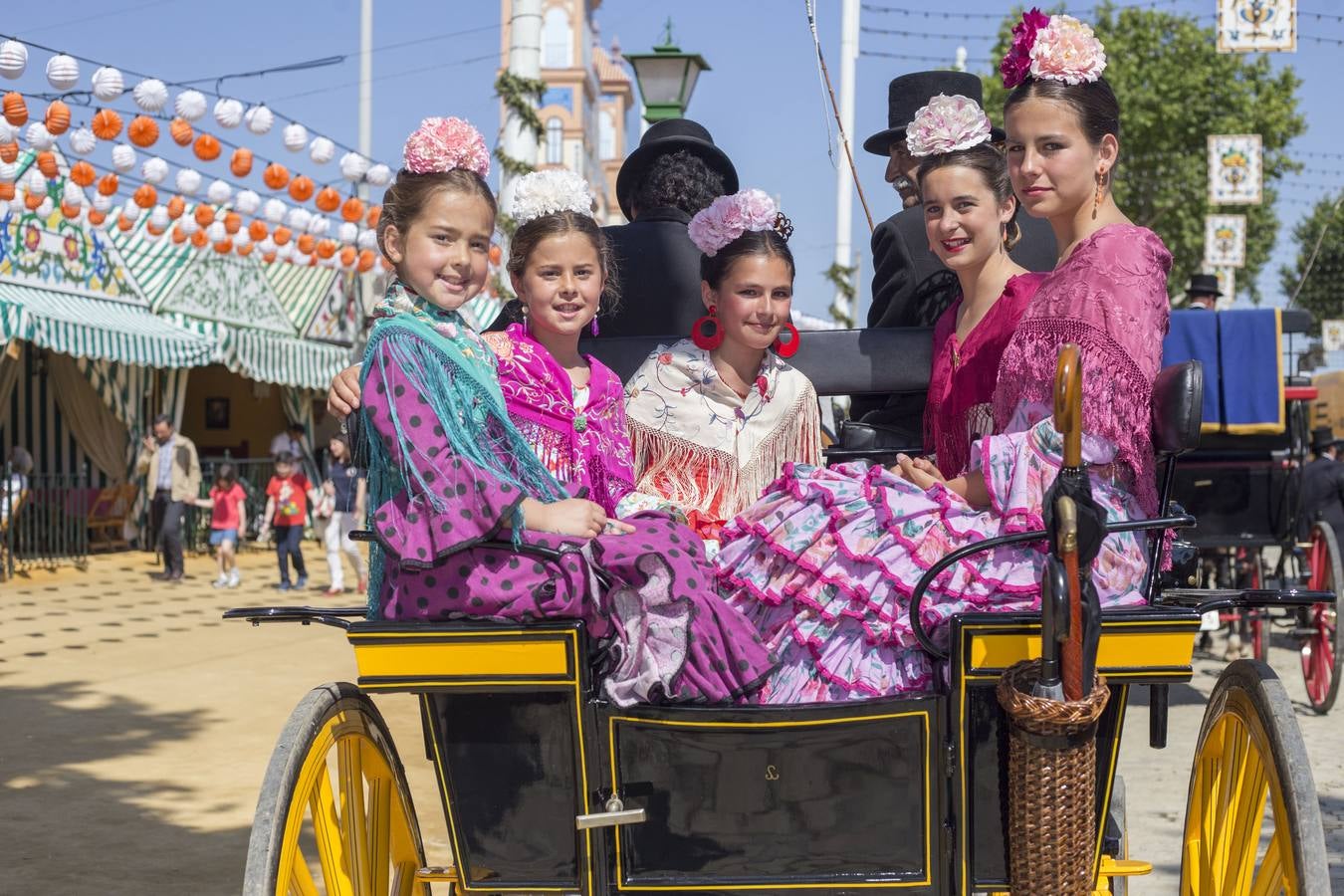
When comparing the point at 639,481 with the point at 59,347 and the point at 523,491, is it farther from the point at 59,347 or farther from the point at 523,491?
the point at 59,347

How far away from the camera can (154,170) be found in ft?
52.0

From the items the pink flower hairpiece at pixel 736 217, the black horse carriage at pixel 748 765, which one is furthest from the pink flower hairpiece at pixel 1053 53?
the black horse carriage at pixel 748 765

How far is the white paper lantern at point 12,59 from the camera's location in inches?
450

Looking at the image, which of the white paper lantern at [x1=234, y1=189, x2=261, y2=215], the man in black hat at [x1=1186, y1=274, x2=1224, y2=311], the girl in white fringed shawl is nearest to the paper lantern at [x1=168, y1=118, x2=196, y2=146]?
the white paper lantern at [x1=234, y1=189, x2=261, y2=215]

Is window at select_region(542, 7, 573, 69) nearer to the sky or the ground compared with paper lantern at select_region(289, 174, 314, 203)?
nearer to the sky

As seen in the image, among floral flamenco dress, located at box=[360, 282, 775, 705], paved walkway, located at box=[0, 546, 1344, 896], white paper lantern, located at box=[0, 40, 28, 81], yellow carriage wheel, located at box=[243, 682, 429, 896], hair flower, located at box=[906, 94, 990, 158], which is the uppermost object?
white paper lantern, located at box=[0, 40, 28, 81]

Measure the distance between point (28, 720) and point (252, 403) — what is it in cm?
1906

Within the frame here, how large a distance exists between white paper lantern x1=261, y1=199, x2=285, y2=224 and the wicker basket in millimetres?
15850

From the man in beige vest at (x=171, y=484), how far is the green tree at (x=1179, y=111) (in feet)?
72.3

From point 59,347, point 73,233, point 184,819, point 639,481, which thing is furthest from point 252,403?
point 639,481

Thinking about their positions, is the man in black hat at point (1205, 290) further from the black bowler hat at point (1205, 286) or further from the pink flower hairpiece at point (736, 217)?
the pink flower hairpiece at point (736, 217)

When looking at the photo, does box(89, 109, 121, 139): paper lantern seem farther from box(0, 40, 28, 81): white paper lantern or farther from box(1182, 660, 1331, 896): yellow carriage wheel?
box(1182, 660, 1331, 896): yellow carriage wheel

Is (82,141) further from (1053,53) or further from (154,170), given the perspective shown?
(1053,53)

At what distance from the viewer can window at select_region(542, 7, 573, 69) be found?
213 feet
